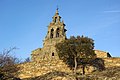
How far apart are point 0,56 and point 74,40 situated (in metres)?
15.1

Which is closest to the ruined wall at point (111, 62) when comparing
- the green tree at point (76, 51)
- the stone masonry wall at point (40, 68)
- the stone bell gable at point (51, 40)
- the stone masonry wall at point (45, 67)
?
the stone masonry wall at point (45, 67)

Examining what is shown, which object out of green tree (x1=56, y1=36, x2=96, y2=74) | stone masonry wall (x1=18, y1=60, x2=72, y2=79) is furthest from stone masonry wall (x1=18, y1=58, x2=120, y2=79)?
green tree (x1=56, y1=36, x2=96, y2=74)

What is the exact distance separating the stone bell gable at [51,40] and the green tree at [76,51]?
23.3 m

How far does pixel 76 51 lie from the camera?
31.9m

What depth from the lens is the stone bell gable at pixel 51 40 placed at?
57.0 meters

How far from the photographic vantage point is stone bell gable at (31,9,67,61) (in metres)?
57.0

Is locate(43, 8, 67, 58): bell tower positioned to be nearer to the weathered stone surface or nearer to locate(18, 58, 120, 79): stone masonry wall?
the weathered stone surface

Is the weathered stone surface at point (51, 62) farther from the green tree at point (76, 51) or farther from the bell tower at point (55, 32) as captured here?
the green tree at point (76, 51)

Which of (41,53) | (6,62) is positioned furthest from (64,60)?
(41,53)

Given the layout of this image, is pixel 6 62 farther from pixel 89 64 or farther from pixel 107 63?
pixel 107 63

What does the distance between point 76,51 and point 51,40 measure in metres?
27.1

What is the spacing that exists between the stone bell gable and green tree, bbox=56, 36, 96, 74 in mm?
23333

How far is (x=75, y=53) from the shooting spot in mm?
32000

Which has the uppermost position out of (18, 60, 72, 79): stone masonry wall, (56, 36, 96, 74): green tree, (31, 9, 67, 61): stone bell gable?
(31, 9, 67, 61): stone bell gable
